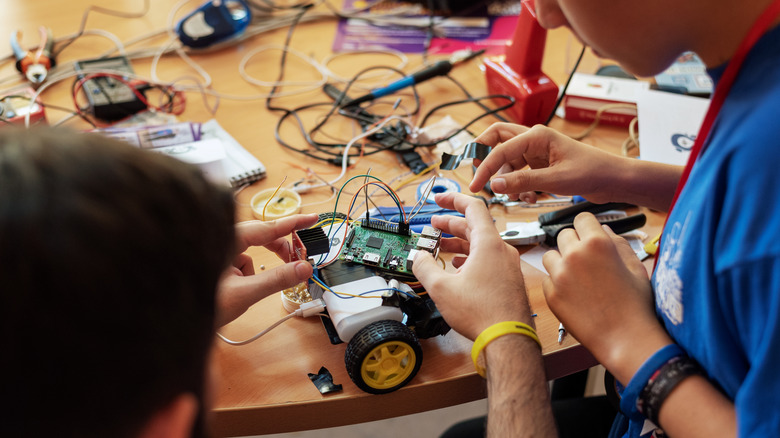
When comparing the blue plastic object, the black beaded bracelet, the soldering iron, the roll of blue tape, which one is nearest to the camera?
the black beaded bracelet

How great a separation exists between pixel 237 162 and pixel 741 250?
922mm

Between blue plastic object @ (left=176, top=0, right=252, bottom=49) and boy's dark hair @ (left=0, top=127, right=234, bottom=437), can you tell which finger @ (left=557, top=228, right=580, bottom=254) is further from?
blue plastic object @ (left=176, top=0, right=252, bottom=49)

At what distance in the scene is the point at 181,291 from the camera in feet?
1.49

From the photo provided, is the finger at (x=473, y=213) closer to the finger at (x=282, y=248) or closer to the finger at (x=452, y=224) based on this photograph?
the finger at (x=452, y=224)

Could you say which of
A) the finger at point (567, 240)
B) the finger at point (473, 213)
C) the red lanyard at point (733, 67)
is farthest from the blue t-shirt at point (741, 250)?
the finger at point (473, 213)

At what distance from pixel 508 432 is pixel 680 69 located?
1120 millimetres

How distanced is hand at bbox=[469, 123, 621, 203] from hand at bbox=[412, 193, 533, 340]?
0.12 meters

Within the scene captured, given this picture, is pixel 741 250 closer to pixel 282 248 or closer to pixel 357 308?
pixel 357 308

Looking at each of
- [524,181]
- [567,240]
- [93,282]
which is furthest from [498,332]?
[93,282]

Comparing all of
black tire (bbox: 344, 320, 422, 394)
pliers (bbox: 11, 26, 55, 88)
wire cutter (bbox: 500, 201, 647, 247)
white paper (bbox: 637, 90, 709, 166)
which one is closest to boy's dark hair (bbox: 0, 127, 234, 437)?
black tire (bbox: 344, 320, 422, 394)

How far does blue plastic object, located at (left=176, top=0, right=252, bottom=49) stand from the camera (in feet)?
5.10

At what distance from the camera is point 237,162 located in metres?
1.20

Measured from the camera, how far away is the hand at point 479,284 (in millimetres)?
797

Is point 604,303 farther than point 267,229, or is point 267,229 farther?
point 267,229
